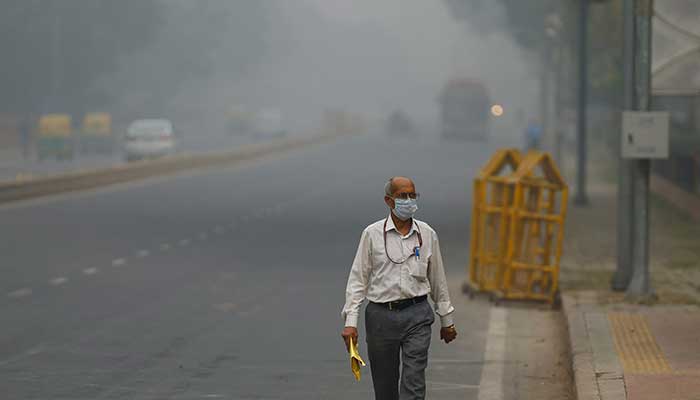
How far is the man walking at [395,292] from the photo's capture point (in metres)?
8.01

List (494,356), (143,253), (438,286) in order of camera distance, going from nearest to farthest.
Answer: (438,286), (494,356), (143,253)

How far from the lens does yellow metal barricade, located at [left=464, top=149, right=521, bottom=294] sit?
1686 centimetres

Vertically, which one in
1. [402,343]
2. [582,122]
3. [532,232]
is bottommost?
[532,232]

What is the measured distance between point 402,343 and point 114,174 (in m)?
31.7

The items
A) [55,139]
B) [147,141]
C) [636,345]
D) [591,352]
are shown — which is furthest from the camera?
[55,139]

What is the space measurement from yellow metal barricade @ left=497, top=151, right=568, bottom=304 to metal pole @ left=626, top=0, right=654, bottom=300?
807 mm

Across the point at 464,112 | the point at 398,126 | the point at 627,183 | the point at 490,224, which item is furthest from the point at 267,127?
the point at 627,183

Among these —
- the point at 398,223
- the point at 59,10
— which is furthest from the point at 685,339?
the point at 59,10

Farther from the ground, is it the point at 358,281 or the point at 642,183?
the point at 358,281

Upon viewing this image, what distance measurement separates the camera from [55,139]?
54281mm

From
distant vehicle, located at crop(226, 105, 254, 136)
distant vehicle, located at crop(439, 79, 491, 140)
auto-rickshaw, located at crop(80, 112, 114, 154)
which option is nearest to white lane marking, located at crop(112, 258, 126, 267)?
auto-rickshaw, located at crop(80, 112, 114, 154)

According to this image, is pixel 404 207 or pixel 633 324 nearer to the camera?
pixel 404 207

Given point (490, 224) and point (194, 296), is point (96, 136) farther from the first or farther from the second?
point (194, 296)

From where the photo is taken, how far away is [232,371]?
1159cm
